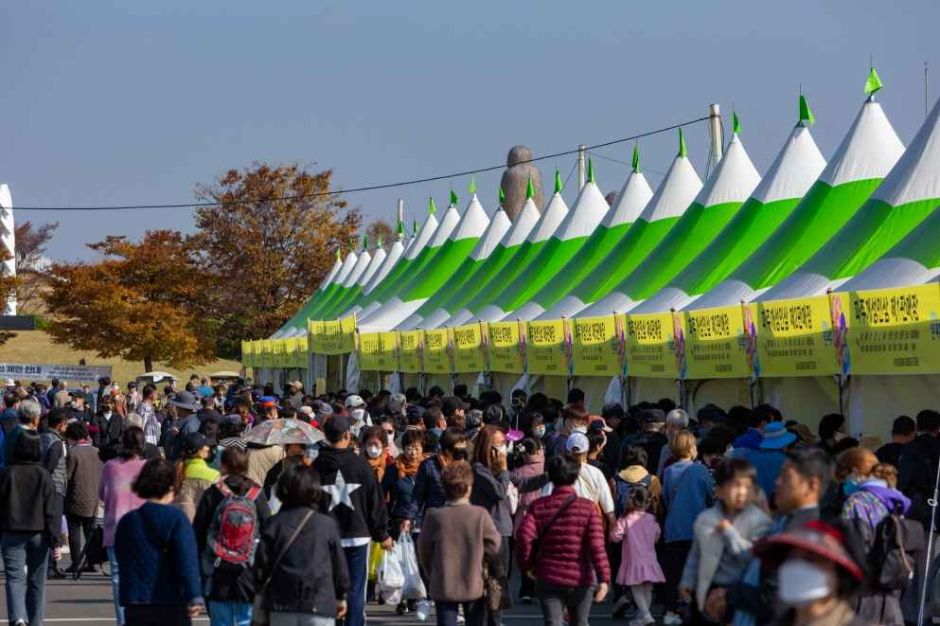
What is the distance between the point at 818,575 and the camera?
14.2 feet

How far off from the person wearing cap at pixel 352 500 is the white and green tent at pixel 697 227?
A: 36.4 ft

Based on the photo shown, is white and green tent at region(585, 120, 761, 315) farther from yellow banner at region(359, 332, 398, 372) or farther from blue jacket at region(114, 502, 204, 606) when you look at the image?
blue jacket at region(114, 502, 204, 606)

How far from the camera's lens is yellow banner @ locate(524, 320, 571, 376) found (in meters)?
19.7

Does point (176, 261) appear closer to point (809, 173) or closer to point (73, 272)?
point (73, 272)

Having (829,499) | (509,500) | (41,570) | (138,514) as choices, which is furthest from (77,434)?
(829,499)

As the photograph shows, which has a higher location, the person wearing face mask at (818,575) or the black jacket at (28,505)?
the black jacket at (28,505)

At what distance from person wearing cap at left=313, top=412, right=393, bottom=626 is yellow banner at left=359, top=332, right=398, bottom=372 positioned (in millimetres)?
18079

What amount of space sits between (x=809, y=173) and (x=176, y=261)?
50.1 m

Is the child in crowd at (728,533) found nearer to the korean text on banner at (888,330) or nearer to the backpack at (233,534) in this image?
the backpack at (233,534)

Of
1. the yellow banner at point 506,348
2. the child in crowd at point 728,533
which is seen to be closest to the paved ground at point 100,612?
the child in crowd at point 728,533

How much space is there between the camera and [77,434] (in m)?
14.4

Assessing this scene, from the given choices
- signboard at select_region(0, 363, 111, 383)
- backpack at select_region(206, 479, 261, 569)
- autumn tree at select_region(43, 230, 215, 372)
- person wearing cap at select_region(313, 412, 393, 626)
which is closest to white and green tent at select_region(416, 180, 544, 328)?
signboard at select_region(0, 363, 111, 383)

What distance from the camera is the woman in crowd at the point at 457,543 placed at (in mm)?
8664

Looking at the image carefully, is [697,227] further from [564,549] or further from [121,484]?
[564,549]
